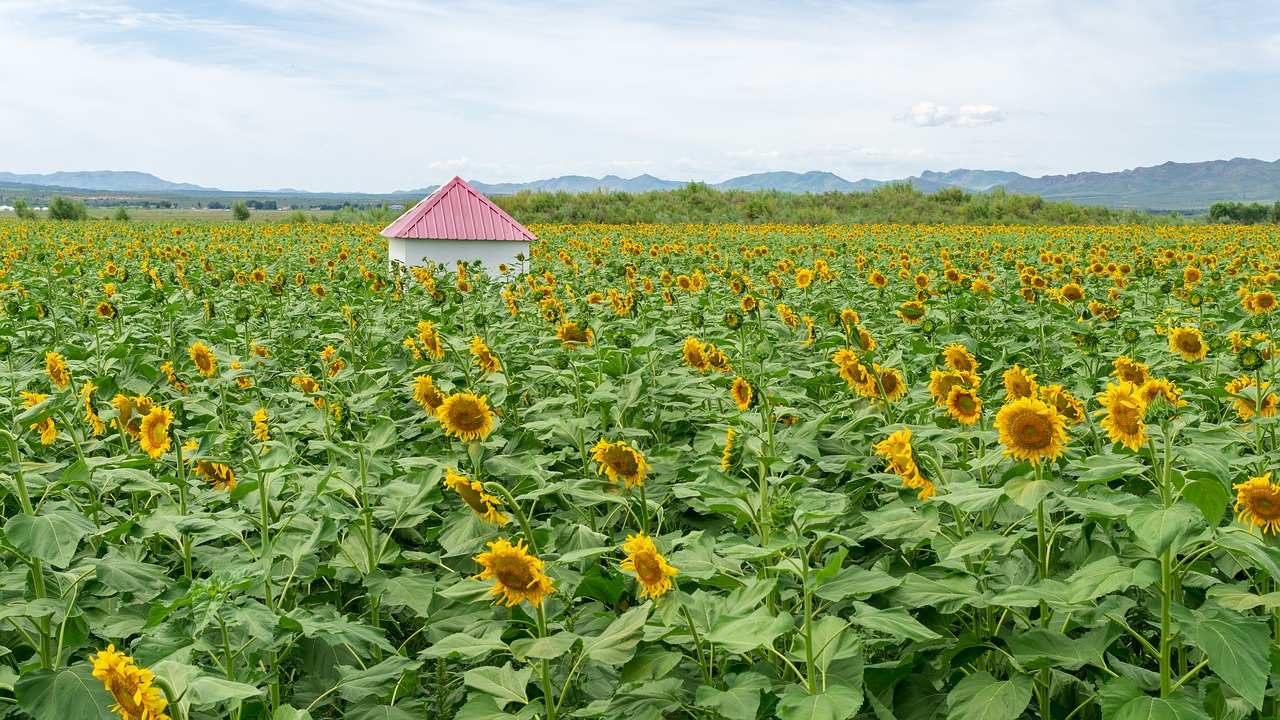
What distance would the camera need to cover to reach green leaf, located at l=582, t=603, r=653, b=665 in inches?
77.3

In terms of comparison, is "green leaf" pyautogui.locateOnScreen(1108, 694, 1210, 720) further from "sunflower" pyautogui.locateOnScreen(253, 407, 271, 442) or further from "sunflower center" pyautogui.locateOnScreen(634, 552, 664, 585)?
"sunflower" pyautogui.locateOnScreen(253, 407, 271, 442)

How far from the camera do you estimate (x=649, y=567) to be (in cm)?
193

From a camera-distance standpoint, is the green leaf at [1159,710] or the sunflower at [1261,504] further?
the sunflower at [1261,504]

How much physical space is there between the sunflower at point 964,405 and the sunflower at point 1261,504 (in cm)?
92

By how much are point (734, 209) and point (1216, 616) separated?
1337 inches

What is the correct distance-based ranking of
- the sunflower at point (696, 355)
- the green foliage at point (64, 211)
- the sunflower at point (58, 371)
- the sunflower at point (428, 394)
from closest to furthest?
the sunflower at point (428, 394)
the sunflower at point (58, 371)
the sunflower at point (696, 355)
the green foliage at point (64, 211)

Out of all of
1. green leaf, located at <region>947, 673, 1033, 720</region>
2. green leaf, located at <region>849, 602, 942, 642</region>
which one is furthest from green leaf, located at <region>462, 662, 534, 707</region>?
green leaf, located at <region>947, 673, 1033, 720</region>

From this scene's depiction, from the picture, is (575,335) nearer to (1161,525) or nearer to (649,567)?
(649,567)

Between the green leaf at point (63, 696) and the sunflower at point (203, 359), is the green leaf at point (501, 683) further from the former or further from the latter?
the sunflower at point (203, 359)

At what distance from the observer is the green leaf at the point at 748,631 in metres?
1.69

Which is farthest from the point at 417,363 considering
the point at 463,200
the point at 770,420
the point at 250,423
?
the point at 463,200

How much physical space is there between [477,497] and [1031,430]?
Answer: 1396 millimetres

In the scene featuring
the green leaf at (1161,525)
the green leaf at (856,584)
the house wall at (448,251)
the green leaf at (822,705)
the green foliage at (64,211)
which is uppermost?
the green foliage at (64,211)

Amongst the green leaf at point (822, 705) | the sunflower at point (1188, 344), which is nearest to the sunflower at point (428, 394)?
the green leaf at point (822, 705)
